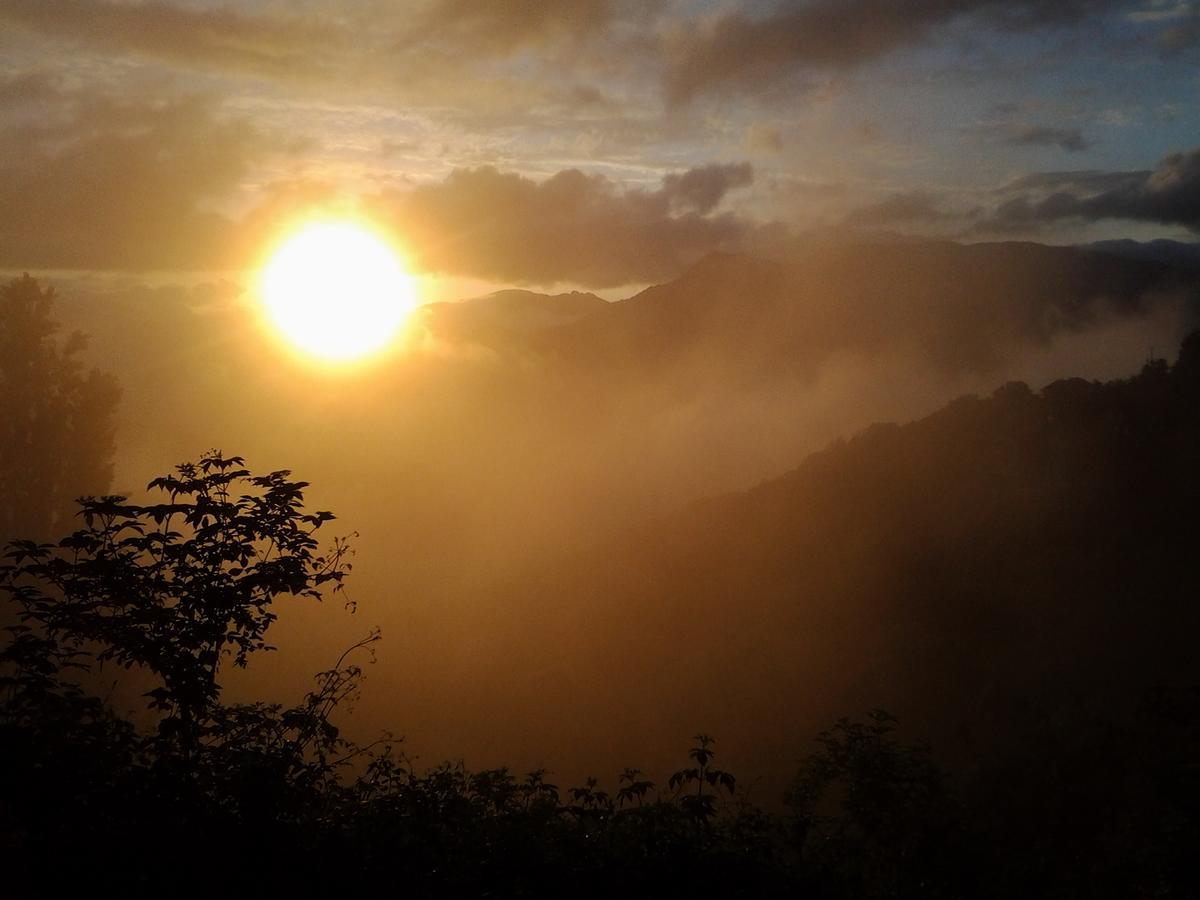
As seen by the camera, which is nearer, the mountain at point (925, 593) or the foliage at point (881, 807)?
the foliage at point (881, 807)

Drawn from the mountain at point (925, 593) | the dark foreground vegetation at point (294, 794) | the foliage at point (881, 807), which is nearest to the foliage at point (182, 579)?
the dark foreground vegetation at point (294, 794)

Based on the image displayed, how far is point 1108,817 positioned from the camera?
27.5m

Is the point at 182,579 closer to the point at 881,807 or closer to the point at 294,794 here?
the point at 294,794

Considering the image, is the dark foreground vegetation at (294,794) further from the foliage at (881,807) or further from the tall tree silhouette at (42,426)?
the tall tree silhouette at (42,426)

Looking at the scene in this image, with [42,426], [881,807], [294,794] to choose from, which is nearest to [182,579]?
[294,794]

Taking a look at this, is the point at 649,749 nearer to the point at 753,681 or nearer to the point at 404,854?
the point at 753,681

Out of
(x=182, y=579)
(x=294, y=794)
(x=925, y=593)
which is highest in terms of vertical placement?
(x=182, y=579)

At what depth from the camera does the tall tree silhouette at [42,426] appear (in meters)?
47.5

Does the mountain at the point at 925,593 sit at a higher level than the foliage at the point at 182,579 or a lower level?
lower

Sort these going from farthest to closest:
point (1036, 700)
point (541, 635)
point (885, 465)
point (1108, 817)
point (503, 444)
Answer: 1. point (503, 444)
2. point (541, 635)
3. point (885, 465)
4. point (1036, 700)
5. point (1108, 817)

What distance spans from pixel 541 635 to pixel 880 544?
3045cm

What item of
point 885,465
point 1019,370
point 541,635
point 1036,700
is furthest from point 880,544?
point 1019,370

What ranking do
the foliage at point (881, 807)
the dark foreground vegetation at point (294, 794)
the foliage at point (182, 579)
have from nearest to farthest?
the dark foreground vegetation at point (294, 794) → the foliage at point (182, 579) → the foliage at point (881, 807)

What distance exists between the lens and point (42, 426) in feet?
162
